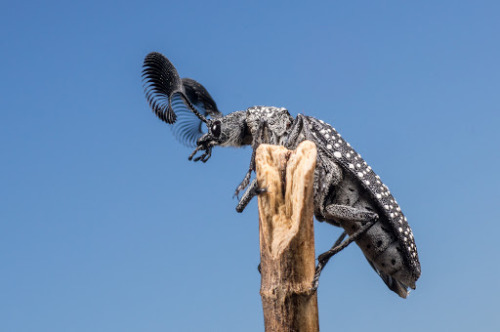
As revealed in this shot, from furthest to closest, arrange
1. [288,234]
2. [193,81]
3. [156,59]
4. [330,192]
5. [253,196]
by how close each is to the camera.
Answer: [193,81] → [156,59] → [330,192] → [253,196] → [288,234]

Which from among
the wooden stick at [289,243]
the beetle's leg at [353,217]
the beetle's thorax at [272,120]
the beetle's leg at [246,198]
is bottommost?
the wooden stick at [289,243]

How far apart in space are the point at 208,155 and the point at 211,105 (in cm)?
64

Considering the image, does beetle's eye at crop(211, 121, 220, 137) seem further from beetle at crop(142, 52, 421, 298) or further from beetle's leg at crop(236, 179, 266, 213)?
beetle's leg at crop(236, 179, 266, 213)

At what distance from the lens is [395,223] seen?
527 centimetres

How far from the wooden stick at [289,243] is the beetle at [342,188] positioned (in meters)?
0.67

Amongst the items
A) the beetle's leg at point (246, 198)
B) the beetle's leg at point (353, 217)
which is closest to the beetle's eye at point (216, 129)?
the beetle's leg at point (246, 198)

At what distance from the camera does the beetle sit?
17.1 feet

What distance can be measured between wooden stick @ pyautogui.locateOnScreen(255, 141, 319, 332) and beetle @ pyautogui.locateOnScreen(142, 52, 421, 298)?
2.21 feet

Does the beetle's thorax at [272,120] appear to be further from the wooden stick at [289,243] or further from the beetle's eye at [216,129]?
the wooden stick at [289,243]

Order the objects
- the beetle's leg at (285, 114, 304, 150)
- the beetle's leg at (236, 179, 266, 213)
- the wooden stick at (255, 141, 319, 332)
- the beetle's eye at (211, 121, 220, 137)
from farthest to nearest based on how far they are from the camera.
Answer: the beetle's eye at (211, 121, 220, 137) → the beetle's leg at (285, 114, 304, 150) → the beetle's leg at (236, 179, 266, 213) → the wooden stick at (255, 141, 319, 332)

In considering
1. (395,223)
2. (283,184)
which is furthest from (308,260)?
(395,223)

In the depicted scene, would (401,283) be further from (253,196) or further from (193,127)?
(193,127)

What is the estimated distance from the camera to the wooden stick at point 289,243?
4215 millimetres

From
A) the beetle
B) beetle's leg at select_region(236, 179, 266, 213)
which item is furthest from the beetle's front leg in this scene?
beetle's leg at select_region(236, 179, 266, 213)
